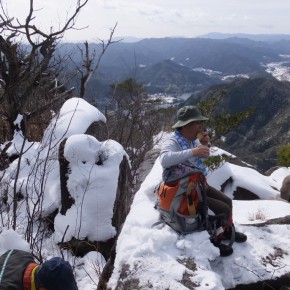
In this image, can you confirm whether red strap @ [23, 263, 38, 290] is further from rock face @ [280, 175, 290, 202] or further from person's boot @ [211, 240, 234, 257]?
rock face @ [280, 175, 290, 202]

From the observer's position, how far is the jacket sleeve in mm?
3424

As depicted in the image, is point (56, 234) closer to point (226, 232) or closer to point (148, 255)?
point (148, 255)

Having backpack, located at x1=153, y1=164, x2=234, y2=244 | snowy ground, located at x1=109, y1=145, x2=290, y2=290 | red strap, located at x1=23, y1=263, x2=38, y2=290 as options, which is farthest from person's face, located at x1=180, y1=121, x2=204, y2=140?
red strap, located at x1=23, y1=263, x2=38, y2=290

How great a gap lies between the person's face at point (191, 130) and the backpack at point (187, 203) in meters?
0.33

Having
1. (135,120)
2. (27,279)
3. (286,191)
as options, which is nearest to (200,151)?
(27,279)

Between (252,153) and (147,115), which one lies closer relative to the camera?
(147,115)

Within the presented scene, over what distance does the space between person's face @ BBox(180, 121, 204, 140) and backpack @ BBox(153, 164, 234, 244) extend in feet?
1.07

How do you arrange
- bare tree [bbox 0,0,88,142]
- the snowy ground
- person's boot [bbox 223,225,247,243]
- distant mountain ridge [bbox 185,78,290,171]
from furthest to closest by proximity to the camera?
1. distant mountain ridge [bbox 185,78,290,171]
2. bare tree [bbox 0,0,88,142]
3. person's boot [bbox 223,225,247,243]
4. the snowy ground

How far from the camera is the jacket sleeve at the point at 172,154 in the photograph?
11.2 feet

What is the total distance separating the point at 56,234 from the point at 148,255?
7.76ft

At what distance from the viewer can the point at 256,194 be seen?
27.1ft

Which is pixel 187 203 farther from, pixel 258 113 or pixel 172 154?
pixel 258 113

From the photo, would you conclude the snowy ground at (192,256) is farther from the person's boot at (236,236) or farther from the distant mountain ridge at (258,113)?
the distant mountain ridge at (258,113)

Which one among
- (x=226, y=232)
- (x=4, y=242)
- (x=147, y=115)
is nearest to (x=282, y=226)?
(x=226, y=232)
